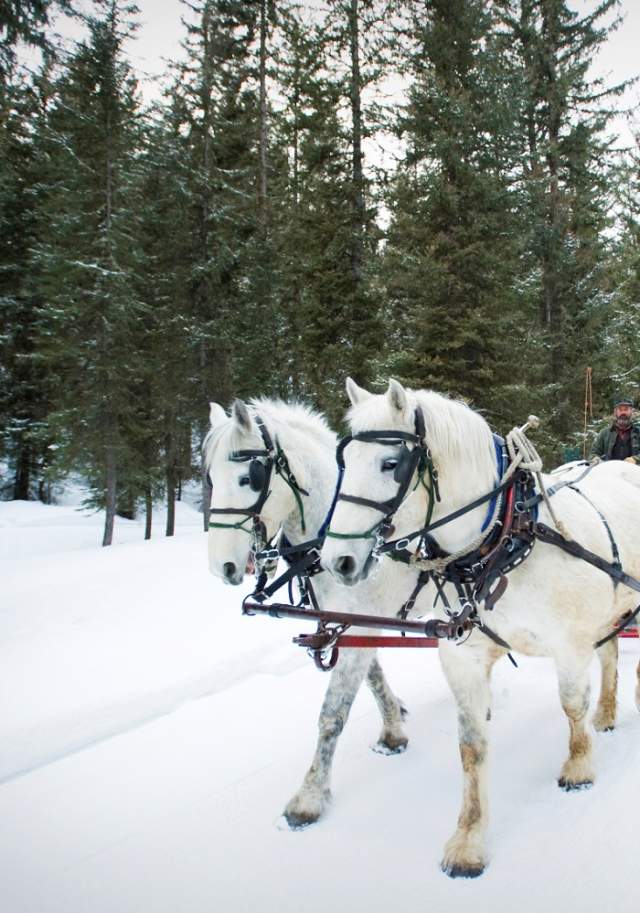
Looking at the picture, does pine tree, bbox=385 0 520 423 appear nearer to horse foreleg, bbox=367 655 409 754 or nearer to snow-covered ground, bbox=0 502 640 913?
snow-covered ground, bbox=0 502 640 913

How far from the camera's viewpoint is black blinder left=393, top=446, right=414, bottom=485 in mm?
2352

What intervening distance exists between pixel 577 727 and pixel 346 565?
1.74m

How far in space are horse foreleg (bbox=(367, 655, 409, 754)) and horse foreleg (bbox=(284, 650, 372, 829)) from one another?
50 centimetres

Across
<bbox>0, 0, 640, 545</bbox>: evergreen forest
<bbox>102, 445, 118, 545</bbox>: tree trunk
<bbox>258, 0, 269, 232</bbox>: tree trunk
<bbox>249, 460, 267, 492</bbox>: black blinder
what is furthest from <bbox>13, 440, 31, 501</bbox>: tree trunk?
<bbox>249, 460, 267, 492</bbox>: black blinder

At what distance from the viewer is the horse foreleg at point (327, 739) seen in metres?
2.90

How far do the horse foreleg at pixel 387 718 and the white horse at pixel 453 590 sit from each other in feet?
3.25

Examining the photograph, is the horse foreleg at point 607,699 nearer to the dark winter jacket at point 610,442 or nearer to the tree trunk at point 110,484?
the dark winter jacket at point 610,442

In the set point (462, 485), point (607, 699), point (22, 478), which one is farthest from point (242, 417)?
point (22, 478)

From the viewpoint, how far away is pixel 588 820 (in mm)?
2709

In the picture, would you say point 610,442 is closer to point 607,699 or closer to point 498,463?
point 607,699

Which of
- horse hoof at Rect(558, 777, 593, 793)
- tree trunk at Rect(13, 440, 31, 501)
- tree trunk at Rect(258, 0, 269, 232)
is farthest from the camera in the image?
tree trunk at Rect(13, 440, 31, 501)

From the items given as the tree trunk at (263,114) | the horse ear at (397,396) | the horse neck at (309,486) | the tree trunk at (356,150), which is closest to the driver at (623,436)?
the horse neck at (309,486)

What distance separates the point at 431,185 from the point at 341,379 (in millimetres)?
4877

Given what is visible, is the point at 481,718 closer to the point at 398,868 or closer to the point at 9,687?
the point at 398,868
